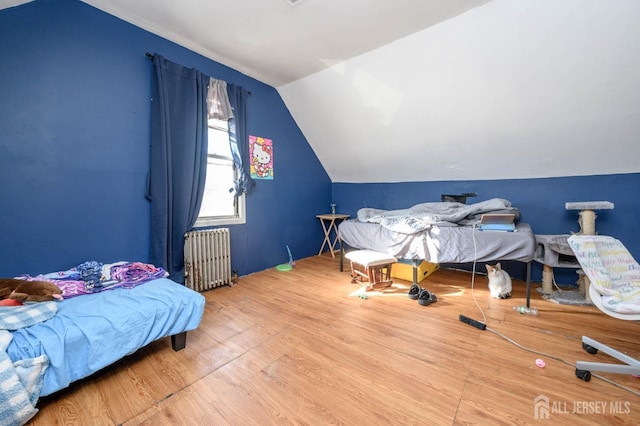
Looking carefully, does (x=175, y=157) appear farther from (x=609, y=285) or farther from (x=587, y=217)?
(x=587, y=217)

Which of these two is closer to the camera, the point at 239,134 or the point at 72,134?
the point at 72,134

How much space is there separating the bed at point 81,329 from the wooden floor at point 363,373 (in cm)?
18

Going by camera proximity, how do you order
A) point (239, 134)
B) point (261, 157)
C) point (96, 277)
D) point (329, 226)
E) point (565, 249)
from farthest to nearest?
point (329, 226)
point (261, 157)
point (239, 134)
point (565, 249)
point (96, 277)

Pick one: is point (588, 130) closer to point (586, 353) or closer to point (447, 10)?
→ point (447, 10)

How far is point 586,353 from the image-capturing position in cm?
167

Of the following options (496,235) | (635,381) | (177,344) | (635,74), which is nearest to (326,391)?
(177,344)

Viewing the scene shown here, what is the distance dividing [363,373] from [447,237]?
171 cm

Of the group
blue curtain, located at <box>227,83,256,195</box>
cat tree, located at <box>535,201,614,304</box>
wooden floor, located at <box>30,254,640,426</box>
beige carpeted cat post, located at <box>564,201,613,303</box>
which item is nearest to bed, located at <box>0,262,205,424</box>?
wooden floor, located at <box>30,254,640,426</box>

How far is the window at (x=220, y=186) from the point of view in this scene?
3113mm

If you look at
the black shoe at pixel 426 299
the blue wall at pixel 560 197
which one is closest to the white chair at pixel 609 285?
the black shoe at pixel 426 299

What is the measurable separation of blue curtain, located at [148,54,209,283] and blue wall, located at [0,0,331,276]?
112 mm

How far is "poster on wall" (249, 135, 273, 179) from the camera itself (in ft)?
11.4

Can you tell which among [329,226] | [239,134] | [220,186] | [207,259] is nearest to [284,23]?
[239,134]

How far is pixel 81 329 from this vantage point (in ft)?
4.55
